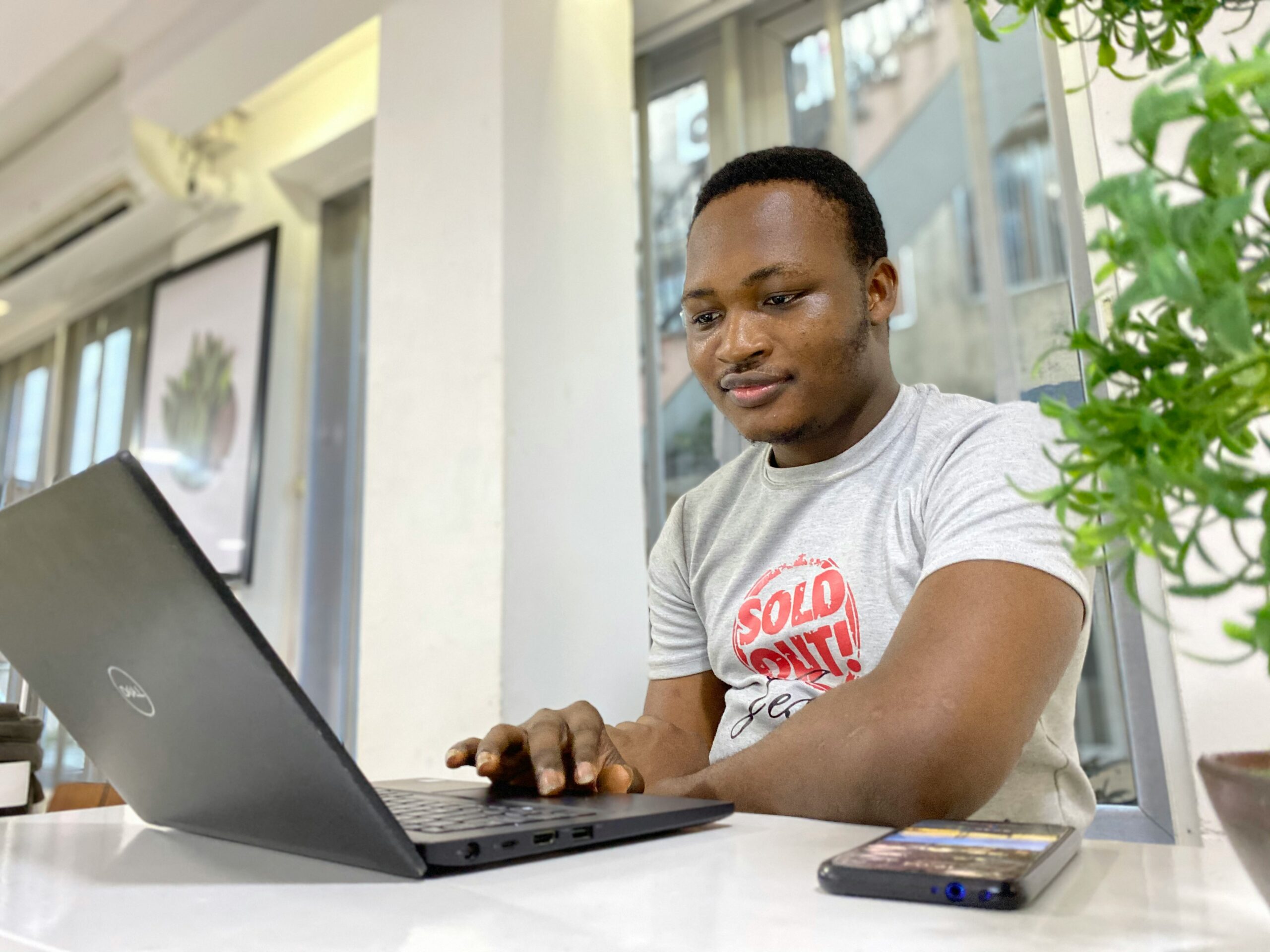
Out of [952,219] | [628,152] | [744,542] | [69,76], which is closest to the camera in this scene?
[744,542]

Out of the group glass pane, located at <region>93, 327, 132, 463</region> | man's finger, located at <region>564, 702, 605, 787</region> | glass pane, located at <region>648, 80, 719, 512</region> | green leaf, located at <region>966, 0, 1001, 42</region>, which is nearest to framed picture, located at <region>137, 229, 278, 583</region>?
glass pane, located at <region>93, 327, 132, 463</region>

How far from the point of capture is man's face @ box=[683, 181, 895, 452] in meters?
1.05

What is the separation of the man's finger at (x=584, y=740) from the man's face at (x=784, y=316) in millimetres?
370

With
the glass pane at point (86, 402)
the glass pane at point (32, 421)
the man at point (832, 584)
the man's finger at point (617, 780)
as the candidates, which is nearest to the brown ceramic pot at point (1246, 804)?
the man at point (832, 584)

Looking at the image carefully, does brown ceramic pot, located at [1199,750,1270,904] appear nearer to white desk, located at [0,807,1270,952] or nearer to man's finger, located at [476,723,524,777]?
white desk, located at [0,807,1270,952]

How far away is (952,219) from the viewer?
5.95m

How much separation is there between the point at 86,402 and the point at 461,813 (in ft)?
11.1

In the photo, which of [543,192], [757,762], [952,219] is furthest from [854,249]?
[952,219]

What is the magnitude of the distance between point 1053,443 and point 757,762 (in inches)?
21.2

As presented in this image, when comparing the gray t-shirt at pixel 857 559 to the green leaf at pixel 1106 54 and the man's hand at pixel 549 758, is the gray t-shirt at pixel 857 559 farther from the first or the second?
the green leaf at pixel 1106 54

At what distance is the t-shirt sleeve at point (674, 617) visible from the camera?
1127 mm

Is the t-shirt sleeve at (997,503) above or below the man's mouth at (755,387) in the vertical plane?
below

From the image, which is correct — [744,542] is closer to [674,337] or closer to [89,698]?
[89,698]

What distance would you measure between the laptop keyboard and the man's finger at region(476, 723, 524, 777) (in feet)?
0.18
